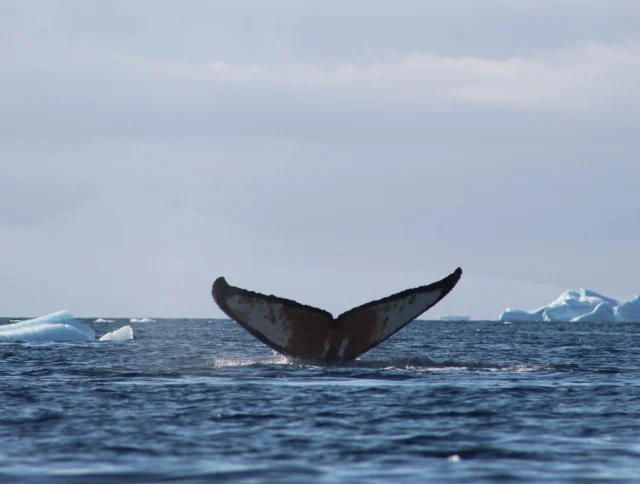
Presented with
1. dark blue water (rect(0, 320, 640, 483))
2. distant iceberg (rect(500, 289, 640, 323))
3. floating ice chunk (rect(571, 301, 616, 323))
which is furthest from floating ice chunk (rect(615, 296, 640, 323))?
dark blue water (rect(0, 320, 640, 483))

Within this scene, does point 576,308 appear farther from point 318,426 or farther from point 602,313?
point 318,426

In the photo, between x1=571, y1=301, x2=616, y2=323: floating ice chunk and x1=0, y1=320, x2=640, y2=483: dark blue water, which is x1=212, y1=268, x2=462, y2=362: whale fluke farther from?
x1=571, y1=301, x2=616, y2=323: floating ice chunk

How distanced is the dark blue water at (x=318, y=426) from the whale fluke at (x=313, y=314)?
1.91 feet

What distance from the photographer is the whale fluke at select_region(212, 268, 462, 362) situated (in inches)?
575

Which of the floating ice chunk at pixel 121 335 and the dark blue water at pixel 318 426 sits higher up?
the floating ice chunk at pixel 121 335

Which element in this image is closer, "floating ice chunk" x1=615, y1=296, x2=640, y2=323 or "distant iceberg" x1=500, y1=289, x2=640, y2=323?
"floating ice chunk" x1=615, y1=296, x2=640, y2=323

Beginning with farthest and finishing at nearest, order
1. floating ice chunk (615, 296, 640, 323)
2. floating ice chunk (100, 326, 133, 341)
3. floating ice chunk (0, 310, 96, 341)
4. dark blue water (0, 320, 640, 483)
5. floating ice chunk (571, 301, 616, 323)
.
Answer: floating ice chunk (571, 301, 616, 323) < floating ice chunk (615, 296, 640, 323) < floating ice chunk (100, 326, 133, 341) < floating ice chunk (0, 310, 96, 341) < dark blue water (0, 320, 640, 483)

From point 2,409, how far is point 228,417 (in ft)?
8.38

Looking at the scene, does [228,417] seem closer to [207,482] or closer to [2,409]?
[2,409]

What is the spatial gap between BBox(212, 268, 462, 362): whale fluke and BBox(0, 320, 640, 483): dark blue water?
0.58 m

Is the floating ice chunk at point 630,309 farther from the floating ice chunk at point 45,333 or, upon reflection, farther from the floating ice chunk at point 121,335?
the floating ice chunk at point 45,333

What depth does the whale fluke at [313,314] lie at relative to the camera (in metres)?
14.6

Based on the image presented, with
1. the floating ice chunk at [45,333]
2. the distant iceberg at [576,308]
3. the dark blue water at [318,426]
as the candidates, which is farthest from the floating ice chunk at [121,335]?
the distant iceberg at [576,308]

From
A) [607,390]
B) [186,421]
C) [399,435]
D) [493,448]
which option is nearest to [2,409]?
[186,421]
